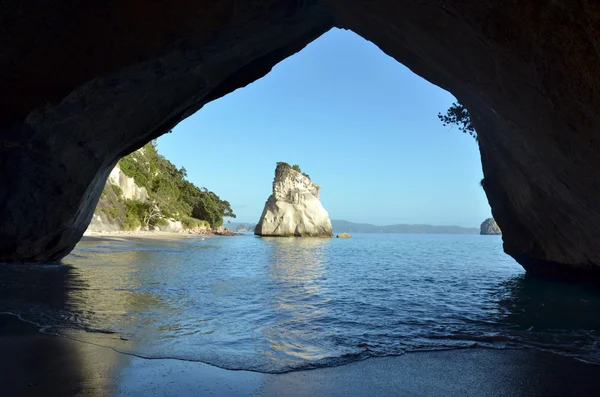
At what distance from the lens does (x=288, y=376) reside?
3840mm

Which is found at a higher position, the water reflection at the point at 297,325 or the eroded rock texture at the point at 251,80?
the eroded rock texture at the point at 251,80

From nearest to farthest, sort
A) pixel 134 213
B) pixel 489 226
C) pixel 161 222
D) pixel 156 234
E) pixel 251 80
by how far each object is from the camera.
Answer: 1. pixel 251 80
2. pixel 156 234
3. pixel 134 213
4. pixel 161 222
5. pixel 489 226

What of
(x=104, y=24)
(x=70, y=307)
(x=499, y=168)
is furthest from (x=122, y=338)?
(x=499, y=168)

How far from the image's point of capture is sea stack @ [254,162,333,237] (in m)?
71.0

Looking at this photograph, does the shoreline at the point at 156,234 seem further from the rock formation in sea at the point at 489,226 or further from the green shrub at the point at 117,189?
the rock formation in sea at the point at 489,226

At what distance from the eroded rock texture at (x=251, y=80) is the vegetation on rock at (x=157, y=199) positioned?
36615mm

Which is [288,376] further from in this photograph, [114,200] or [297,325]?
[114,200]

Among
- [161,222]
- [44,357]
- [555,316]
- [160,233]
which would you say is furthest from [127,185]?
[555,316]

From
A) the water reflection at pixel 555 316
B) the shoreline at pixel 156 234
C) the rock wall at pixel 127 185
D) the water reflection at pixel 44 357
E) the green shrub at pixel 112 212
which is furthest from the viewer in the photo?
the rock wall at pixel 127 185

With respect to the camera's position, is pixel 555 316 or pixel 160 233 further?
pixel 160 233

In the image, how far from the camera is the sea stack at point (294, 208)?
71.0 m

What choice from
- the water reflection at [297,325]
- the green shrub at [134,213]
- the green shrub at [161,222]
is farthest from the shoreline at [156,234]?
the water reflection at [297,325]

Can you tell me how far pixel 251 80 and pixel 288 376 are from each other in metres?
8.93

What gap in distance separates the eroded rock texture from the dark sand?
2.95 metres
